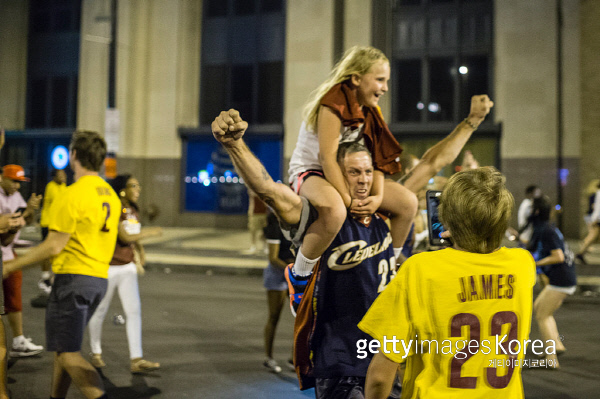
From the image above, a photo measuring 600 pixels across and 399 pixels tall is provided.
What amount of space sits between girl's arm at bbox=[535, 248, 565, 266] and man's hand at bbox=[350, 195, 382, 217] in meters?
4.03

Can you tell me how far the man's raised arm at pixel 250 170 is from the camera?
2262 millimetres

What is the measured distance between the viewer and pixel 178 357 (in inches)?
251

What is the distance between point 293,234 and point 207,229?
20484mm

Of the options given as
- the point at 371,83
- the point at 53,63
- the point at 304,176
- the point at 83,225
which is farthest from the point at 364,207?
the point at 53,63

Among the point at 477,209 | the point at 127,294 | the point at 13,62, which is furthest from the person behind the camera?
the point at 13,62

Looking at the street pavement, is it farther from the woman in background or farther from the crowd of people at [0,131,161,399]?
the crowd of people at [0,131,161,399]

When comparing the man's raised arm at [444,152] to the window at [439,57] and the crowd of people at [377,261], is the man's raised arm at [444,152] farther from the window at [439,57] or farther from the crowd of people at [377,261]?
the window at [439,57]

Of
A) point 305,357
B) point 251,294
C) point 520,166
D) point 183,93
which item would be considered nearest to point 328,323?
point 305,357

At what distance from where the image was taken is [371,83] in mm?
2957

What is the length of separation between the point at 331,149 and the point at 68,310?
7.55 feet

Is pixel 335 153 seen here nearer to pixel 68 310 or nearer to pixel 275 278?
pixel 68 310

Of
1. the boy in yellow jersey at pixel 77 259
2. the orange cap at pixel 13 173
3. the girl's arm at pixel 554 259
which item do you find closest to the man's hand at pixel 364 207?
the boy in yellow jersey at pixel 77 259

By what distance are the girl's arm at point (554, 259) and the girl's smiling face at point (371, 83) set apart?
4036mm

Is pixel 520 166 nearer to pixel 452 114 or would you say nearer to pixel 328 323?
pixel 452 114
